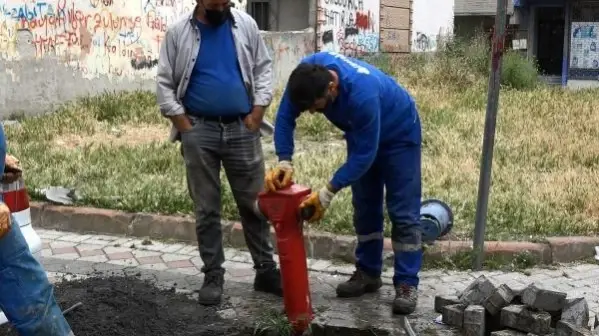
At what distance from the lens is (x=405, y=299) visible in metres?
4.65

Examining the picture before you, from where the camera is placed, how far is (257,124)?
4797 mm

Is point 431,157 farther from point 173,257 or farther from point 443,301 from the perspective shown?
point 443,301

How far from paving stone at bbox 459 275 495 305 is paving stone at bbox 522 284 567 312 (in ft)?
0.66

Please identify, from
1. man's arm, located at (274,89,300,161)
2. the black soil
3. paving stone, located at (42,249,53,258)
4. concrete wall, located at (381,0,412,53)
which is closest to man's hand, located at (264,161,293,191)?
man's arm, located at (274,89,300,161)

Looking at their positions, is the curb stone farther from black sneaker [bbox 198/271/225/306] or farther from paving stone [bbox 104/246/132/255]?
black sneaker [bbox 198/271/225/306]

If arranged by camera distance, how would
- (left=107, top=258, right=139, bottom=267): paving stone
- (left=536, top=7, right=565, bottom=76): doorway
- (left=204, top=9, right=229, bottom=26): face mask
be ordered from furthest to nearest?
(left=536, top=7, right=565, bottom=76): doorway
(left=107, top=258, right=139, bottom=267): paving stone
(left=204, top=9, right=229, bottom=26): face mask

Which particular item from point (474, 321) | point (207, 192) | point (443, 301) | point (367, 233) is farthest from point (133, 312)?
point (474, 321)

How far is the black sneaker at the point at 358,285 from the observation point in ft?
16.2

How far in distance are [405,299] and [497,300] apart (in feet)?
2.01

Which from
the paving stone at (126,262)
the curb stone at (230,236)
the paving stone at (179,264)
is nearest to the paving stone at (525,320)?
the curb stone at (230,236)

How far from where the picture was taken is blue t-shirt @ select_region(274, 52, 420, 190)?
4.15 m

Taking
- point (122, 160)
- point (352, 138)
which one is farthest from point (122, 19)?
point (352, 138)

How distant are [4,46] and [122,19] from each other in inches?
92.8

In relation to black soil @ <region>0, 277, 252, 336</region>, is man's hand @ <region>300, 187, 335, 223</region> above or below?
above
